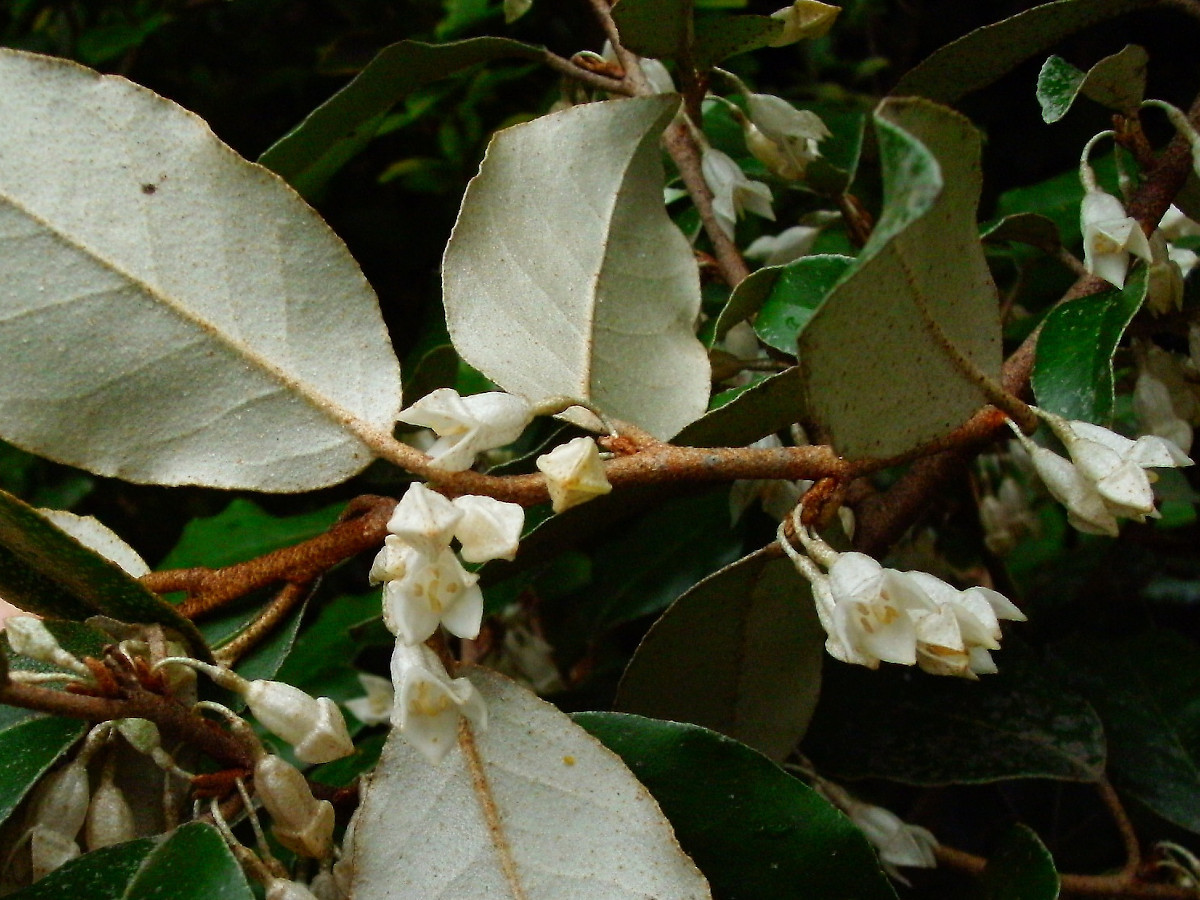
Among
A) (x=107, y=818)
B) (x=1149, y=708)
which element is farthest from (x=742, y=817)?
(x=1149, y=708)

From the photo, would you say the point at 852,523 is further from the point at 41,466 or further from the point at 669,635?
the point at 41,466

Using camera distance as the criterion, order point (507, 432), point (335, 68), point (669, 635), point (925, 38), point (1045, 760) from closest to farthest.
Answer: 1. point (507, 432)
2. point (669, 635)
3. point (1045, 760)
4. point (335, 68)
5. point (925, 38)

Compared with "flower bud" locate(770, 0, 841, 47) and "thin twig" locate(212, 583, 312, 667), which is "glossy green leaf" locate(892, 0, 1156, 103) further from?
"thin twig" locate(212, 583, 312, 667)

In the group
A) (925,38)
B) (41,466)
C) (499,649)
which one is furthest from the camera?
(925,38)

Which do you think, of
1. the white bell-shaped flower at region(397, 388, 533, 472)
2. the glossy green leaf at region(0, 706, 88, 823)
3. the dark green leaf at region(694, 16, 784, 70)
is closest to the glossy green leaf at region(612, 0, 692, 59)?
the dark green leaf at region(694, 16, 784, 70)

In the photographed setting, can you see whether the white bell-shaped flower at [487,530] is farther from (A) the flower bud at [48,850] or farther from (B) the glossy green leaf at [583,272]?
(A) the flower bud at [48,850]

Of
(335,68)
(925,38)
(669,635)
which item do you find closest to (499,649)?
(669,635)

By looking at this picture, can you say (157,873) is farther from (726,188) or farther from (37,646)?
(726,188)
